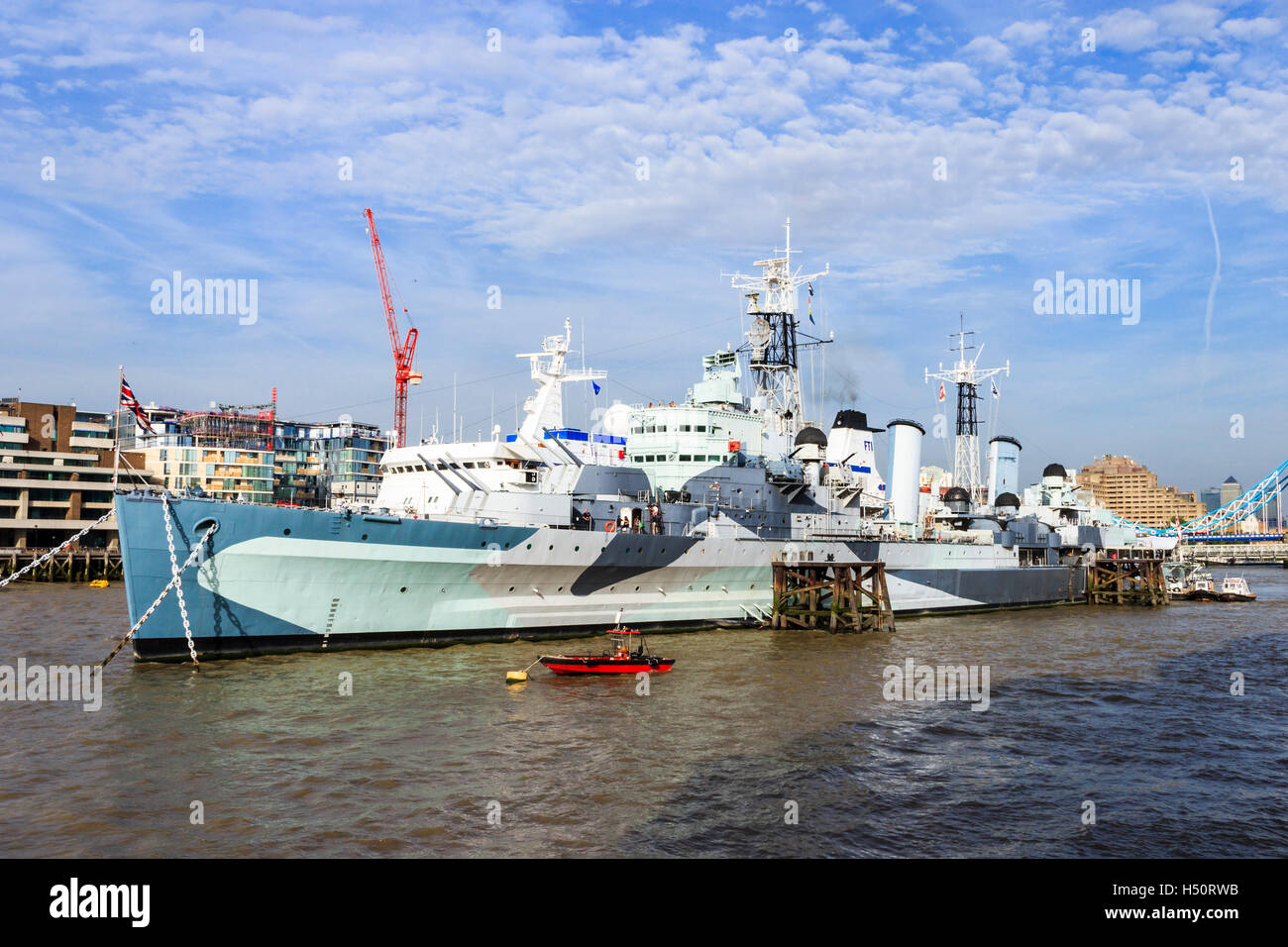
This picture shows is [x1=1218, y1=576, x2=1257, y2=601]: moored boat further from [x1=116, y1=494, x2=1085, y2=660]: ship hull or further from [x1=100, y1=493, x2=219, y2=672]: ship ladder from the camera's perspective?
[x1=100, y1=493, x2=219, y2=672]: ship ladder

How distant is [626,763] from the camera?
13.6 metres

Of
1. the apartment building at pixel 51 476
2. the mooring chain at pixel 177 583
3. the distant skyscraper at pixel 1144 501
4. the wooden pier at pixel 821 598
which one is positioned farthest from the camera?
the distant skyscraper at pixel 1144 501

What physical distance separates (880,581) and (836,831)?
21118 mm

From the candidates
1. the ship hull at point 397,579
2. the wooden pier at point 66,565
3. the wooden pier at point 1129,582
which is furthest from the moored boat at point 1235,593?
the wooden pier at point 66,565

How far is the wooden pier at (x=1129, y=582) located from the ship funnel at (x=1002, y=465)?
786 cm

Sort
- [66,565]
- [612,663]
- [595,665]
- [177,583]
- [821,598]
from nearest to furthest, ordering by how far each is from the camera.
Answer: [177,583], [595,665], [612,663], [821,598], [66,565]

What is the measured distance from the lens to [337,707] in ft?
53.4

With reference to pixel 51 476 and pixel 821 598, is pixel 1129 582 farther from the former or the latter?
pixel 51 476

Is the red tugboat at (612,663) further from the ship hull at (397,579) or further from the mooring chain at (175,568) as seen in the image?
the mooring chain at (175,568)

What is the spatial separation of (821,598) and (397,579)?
1630cm

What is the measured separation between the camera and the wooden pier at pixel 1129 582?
48281 millimetres

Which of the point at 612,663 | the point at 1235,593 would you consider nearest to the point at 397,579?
the point at 612,663
